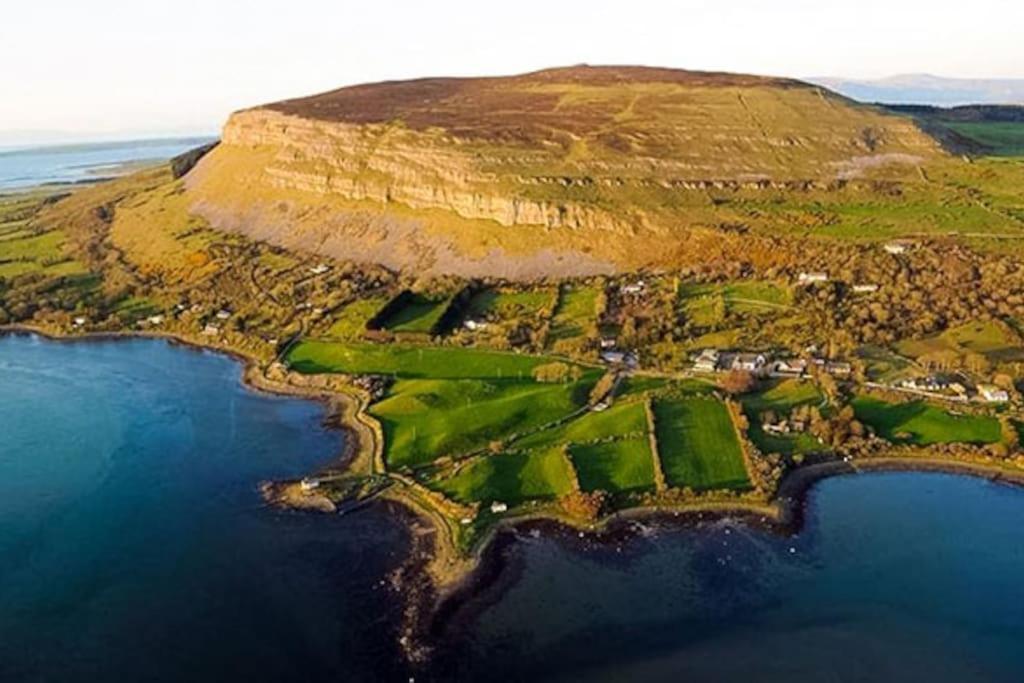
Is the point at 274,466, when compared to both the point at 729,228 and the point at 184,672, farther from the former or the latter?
the point at 729,228

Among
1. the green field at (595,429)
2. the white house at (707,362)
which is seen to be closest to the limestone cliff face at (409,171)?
the white house at (707,362)

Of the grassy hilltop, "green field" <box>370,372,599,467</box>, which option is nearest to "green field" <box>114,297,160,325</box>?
the grassy hilltop

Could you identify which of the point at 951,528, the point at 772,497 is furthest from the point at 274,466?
the point at 951,528

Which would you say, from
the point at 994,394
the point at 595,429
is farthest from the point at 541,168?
the point at 994,394

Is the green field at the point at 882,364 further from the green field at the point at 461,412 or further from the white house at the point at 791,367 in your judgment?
the green field at the point at 461,412

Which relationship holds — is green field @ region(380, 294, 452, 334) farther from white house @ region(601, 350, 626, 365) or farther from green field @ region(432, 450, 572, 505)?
green field @ region(432, 450, 572, 505)

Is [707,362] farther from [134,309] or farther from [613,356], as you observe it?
[134,309]

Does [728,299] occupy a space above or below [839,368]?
above
